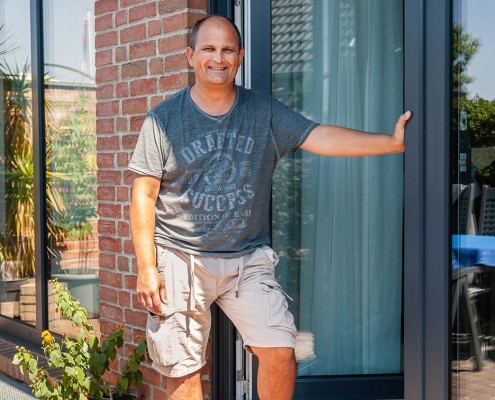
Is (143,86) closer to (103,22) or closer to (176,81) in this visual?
(176,81)

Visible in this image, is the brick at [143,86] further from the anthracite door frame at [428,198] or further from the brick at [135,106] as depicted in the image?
the anthracite door frame at [428,198]

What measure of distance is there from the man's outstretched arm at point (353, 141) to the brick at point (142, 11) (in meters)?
1.15

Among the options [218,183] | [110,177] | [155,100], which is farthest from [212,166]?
[110,177]

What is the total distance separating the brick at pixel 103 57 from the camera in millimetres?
3997

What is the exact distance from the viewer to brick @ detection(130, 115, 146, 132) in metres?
3.77

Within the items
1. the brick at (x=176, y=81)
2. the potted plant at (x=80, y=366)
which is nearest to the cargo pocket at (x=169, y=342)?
the potted plant at (x=80, y=366)

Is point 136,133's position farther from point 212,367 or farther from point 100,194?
point 212,367

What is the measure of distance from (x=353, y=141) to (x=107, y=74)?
1.63 meters

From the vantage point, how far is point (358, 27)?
3.80m

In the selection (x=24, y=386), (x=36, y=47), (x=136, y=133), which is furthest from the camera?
(x=36, y=47)

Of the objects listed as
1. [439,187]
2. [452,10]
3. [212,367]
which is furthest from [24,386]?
[452,10]

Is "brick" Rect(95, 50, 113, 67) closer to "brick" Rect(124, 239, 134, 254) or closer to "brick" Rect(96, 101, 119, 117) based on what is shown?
"brick" Rect(96, 101, 119, 117)

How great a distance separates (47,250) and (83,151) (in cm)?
68

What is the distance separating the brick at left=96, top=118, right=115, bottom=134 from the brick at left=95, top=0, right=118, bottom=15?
54cm
